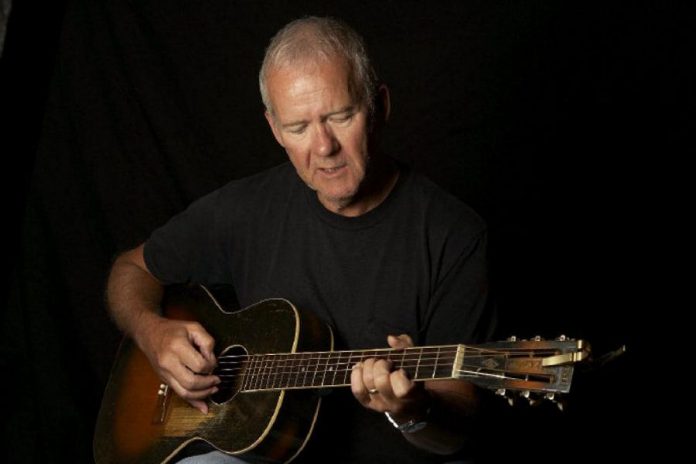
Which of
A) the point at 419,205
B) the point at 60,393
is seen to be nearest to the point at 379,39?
the point at 419,205

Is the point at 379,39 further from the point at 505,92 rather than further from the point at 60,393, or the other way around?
the point at 60,393

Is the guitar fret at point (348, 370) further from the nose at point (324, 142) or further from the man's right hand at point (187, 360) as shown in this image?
the nose at point (324, 142)

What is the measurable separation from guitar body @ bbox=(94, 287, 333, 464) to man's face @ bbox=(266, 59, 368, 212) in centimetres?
33

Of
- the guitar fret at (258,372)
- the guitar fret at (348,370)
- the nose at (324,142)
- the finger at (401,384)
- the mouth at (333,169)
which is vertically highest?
the nose at (324,142)

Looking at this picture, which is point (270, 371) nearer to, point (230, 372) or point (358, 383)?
point (230, 372)

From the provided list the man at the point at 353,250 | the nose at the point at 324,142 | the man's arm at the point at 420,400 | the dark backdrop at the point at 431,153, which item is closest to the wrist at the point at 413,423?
the man's arm at the point at 420,400

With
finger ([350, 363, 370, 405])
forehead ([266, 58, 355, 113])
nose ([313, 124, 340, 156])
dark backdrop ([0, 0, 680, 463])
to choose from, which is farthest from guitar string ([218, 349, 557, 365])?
dark backdrop ([0, 0, 680, 463])

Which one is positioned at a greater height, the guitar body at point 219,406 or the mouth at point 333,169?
the mouth at point 333,169

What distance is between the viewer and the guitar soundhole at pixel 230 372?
199 cm

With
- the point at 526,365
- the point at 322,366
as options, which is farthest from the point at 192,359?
the point at 526,365

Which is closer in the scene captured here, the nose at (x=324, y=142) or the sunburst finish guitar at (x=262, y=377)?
the sunburst finish guitar at (x=262, y=377)

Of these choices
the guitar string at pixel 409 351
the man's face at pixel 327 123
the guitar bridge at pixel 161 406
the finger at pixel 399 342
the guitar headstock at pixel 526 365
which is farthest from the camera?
the guitar bridge at pixel 161 406

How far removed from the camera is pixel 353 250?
2045 mm

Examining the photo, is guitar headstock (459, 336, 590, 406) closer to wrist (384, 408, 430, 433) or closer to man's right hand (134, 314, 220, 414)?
wrist (384, 408, 430, 433)
